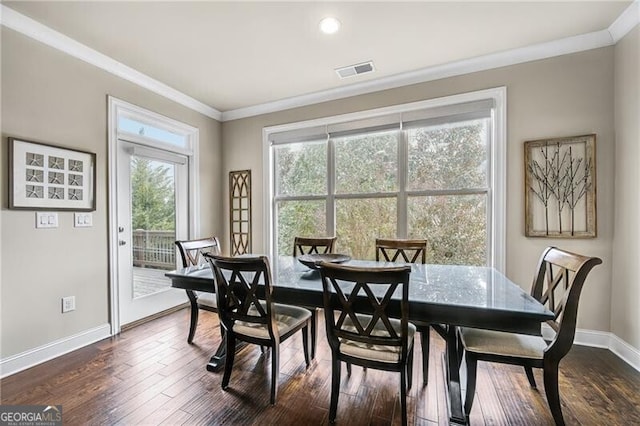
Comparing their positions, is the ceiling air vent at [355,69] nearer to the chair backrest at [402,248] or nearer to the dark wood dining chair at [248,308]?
the chair backrest at [402,248]

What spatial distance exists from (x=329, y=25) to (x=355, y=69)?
76 centimetres

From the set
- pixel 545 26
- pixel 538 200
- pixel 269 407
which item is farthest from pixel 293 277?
pixel 545 26

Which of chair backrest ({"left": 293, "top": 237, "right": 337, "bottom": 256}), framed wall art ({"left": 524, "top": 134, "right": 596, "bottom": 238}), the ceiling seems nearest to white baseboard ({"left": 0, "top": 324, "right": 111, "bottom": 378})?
chair backrest ({"left": 293, "top": 237, "right": 337, "bottom": 256})

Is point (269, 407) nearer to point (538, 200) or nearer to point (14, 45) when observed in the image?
point (538, 200)

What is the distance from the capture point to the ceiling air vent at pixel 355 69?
2900mm

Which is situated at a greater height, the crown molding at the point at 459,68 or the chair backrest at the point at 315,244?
the crown molding at the point at 459,68

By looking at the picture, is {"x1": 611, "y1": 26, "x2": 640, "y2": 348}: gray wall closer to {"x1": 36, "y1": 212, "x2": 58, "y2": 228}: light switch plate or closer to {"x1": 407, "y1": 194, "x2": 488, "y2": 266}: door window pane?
{"x1": 407, "y1": 194, "x2": 488, "y2": 266}: door window pane

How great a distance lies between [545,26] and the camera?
2.33 metres

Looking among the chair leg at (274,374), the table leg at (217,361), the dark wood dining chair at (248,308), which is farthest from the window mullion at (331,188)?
the chair leg at (274,374)

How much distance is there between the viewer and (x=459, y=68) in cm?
290

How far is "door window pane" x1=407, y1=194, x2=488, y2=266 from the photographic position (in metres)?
2.95

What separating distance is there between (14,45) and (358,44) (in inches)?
106

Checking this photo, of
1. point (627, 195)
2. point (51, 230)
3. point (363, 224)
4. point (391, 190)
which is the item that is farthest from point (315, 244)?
point (627, 195)

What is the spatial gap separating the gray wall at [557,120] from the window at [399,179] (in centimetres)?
10
